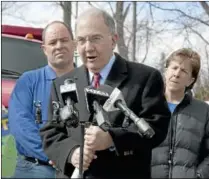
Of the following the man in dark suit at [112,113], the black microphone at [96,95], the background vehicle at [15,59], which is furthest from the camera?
the background vehicle at [15,59]

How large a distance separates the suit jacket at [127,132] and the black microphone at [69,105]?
9 centimetres

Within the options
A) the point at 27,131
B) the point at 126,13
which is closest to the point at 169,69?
the point at 27,131

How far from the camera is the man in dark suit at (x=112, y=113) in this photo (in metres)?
2.08

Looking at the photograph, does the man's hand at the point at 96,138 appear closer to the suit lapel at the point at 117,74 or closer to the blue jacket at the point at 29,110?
the suit lapel at the point at 117,74

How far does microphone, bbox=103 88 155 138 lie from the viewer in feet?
5.71

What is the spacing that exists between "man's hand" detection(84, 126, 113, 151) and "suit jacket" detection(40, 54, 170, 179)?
8 centimetres

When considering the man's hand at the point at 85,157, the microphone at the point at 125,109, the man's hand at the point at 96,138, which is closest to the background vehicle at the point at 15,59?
the man's hand at the point at 85,157

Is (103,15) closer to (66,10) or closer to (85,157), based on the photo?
(85,157)

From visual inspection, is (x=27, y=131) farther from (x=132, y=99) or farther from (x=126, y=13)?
(x=126, y=13)

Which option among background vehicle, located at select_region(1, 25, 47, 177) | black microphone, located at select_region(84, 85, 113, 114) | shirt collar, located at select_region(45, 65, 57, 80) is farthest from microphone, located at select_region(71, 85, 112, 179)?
background vehicle, located at select_region(1, 25, 47, 177)

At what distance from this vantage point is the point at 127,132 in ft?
6.68

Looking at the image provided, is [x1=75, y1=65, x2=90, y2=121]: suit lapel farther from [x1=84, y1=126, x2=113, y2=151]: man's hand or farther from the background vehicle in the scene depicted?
the background vehicle

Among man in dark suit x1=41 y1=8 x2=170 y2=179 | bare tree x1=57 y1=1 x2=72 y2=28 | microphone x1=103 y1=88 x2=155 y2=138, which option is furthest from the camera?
bare tree x1=57 y1=1 x2=72 y2=28

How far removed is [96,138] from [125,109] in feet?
0.66
